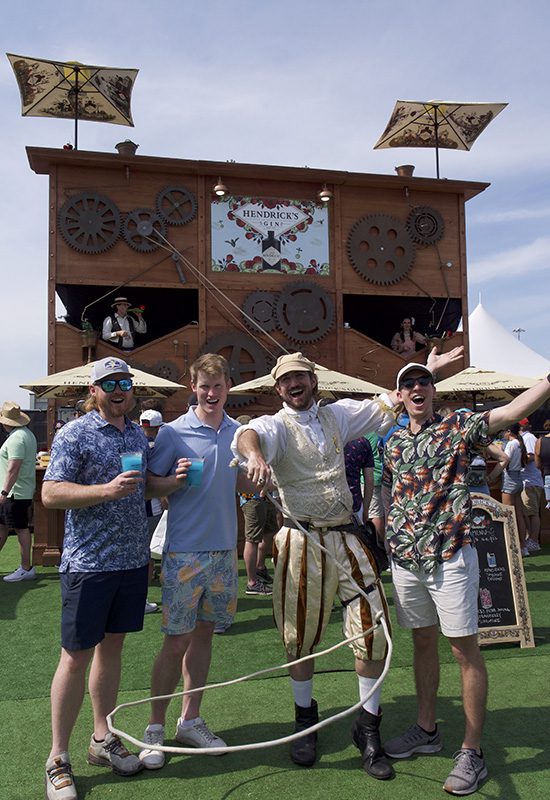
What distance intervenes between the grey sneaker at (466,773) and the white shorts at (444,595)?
21.0 inches

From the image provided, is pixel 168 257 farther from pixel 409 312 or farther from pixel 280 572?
pixel 280 572

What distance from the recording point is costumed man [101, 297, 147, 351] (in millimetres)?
10875

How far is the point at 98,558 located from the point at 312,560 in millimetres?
971

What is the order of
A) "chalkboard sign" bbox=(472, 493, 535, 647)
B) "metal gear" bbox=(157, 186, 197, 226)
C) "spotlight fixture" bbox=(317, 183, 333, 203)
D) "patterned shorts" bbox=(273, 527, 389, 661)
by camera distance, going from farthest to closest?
"spotlight fixture" bbox=(317, 183, 333, 203)
"metal gear" bbox=(157, 186, 197, 226)
"chalkboard sign" bbox=(472, 493, 535, 647)
"patterned shorts" bbox=(273, 527, 389, 661)

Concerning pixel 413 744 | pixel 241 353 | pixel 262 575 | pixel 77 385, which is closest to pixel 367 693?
pixel 413 744

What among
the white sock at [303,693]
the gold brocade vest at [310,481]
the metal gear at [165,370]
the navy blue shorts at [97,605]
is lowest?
the white sock at [303,693]

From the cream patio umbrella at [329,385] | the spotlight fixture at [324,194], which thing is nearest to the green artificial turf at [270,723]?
the cream patio umbrella at [329,385]

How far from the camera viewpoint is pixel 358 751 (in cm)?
319

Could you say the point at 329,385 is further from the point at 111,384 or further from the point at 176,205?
the point at 111,384

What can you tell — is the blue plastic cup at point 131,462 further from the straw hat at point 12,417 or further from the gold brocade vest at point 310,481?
the straw hat at point 12,417

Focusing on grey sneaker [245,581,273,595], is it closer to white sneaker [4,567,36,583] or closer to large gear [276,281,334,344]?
white sneaker [4,567,36,583]

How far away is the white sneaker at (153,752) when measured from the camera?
3023 mm

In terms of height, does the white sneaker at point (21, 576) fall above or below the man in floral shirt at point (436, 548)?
below

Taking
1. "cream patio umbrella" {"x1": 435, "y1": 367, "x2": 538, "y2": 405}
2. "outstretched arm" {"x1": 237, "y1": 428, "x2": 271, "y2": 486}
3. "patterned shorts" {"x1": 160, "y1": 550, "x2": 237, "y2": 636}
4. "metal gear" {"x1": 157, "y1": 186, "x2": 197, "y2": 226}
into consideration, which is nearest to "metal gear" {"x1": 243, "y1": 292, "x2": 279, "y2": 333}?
"metal gear" {"x1": 157, "y1": 186, "x2": 197, "y2": 226}
